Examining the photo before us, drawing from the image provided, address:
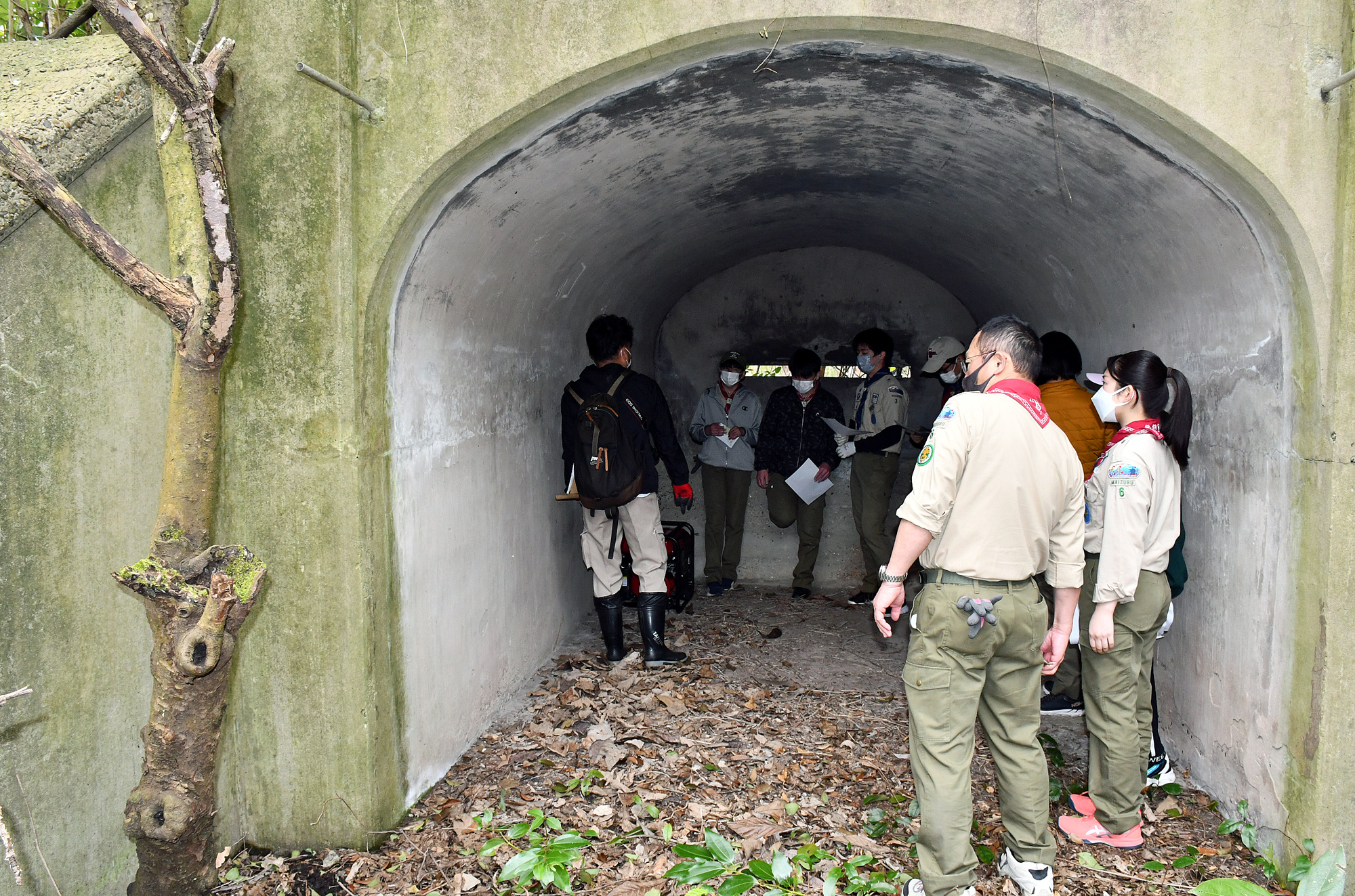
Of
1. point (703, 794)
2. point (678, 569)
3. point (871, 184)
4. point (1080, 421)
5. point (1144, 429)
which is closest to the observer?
point (1144, 429)

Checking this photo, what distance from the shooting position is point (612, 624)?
580 cm

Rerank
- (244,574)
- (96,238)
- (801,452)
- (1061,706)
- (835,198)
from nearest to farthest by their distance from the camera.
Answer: (96,238) → (244,574) → (1061,706) → (835,198) → (801,452)

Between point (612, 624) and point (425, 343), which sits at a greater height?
point (425, 343)

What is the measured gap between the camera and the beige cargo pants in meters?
A: 5.63

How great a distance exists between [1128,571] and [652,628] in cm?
321

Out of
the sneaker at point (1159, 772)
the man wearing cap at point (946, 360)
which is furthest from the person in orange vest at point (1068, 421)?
the man wearing cap at point (946, 360)

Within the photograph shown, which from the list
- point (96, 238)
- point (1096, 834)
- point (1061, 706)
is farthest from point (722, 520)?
point (96, 238)

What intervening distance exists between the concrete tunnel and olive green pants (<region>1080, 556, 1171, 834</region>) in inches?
17.1

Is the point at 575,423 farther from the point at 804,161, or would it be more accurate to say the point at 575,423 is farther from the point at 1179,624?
the point at 1179,624

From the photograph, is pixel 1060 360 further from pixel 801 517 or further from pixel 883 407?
pixel 801 517

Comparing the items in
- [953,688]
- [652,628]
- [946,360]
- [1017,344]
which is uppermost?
[946,360]

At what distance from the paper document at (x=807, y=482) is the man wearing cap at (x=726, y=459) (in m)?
0.58

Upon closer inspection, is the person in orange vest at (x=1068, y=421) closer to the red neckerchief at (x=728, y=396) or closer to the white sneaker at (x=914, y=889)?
the white sneaker at (x=914, y=889)

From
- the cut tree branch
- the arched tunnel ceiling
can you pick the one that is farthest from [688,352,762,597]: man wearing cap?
the cut tree branch
